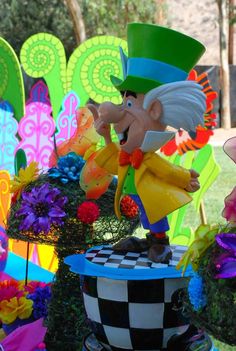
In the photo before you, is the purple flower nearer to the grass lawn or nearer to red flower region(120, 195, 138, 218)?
red flower region(120, 195, 138, 218)

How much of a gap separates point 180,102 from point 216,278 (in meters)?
0.67

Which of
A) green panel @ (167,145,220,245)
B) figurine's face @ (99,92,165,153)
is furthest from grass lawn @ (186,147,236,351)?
figurine's face @ (99,92,165,153)

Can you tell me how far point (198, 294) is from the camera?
1.35m

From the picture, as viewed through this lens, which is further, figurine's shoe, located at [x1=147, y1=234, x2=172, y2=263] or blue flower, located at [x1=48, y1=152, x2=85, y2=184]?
blue flower, located at [x1=48, y1=152, x2=85, y2=184]

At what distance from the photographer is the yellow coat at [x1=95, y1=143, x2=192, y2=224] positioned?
5.79ft

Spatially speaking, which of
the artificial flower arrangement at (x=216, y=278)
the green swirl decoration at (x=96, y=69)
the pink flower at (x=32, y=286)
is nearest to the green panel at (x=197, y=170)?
the green swirl decoration at (x=96, y=69)

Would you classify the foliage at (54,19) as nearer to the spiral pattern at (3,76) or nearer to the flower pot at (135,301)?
the spiral pattern at (3,76)

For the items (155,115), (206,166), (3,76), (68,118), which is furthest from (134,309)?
(3,76)

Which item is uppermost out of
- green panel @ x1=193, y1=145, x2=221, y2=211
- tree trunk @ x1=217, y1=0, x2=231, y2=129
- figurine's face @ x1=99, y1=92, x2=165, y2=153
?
figurine's face @ x1=99, y1=92, x2=165, y2=153

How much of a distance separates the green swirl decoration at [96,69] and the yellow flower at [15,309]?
1193 millimetres

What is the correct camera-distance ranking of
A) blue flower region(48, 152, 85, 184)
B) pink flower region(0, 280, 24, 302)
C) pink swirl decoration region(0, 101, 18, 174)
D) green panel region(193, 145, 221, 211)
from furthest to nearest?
pink swirl decoration region(0, 101, 18, 174)
green panel region(193, 145, 221, 211)
pink flower region(0, 280, 24, 302)
blue flower region(48, 152, 85, 184)

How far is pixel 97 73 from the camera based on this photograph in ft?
10.5

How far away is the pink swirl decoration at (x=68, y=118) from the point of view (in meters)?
3.25

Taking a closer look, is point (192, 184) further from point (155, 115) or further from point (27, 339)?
point (27, 339)
